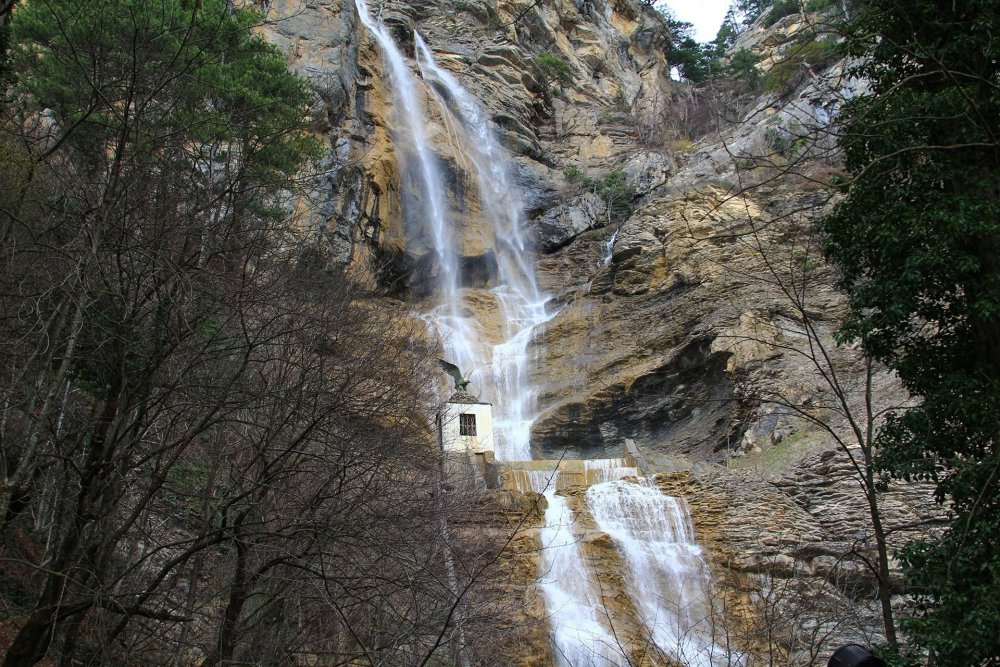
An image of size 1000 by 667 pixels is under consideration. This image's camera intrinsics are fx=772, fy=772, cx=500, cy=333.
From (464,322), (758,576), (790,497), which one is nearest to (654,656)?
(758,576)

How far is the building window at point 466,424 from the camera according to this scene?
2431 cm

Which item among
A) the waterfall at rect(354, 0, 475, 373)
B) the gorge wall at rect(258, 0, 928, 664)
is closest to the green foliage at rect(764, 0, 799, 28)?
the gorge wall at rect(258, 0, 928, 664)

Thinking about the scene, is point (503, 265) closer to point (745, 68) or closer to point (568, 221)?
point (568, 221)

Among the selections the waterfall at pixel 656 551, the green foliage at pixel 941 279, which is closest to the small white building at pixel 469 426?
the waterfall at pixel 656 551

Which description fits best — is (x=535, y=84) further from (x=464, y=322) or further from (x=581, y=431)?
(x=581, y=431)

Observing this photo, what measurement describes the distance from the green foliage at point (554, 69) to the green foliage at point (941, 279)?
3909cm

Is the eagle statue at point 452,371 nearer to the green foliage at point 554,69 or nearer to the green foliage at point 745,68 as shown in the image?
the green foliage at point 554,69

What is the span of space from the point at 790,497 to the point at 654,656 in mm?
5342

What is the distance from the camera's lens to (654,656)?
1486 cm

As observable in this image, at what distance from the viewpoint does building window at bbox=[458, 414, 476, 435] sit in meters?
24.3

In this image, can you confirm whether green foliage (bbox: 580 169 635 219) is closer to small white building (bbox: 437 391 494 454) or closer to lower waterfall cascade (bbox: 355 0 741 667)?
lower waterfall cascade (bbox: 355 0 741 667)

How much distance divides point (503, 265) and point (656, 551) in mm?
19926

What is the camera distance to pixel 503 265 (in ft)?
117

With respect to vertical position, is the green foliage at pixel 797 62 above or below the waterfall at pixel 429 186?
below
